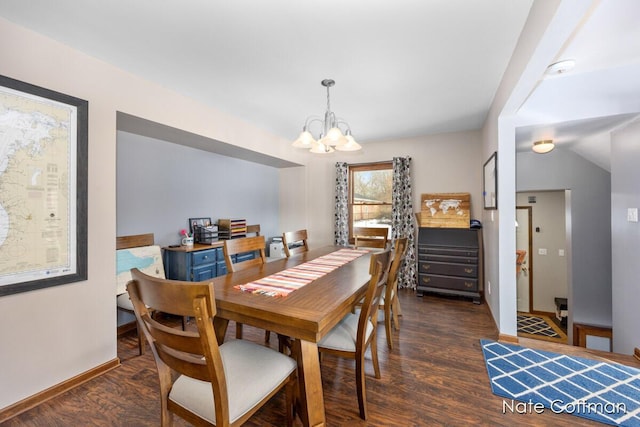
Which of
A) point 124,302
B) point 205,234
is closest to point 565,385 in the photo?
point 124,302

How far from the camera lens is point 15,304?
173cm

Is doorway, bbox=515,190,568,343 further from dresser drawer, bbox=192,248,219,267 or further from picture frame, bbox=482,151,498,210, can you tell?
dresser drawer, bbox=192,248,219,267

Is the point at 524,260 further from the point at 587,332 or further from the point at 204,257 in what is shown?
the point at 204,257

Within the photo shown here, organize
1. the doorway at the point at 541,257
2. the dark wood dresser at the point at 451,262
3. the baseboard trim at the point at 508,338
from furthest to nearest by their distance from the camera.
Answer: the doorway at the point at 541,257, the dark wood dresser at the point at 451,262, the baseboard trim at the point at 508,338

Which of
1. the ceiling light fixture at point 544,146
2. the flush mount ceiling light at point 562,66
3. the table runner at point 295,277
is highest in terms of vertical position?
the flush mount ceiling light at point 562,66

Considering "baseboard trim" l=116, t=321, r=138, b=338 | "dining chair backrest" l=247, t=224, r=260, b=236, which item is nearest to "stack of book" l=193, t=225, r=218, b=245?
"dining chair backrest" l=247, t=224, r=260, b=236

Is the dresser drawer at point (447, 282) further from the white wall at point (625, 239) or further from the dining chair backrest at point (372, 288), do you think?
the dining chair backrest at point (372, 288)

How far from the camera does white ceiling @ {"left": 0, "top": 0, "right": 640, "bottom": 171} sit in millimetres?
1654

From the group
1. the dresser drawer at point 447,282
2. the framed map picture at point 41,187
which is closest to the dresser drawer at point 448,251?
the dresser drawer at point 447,282

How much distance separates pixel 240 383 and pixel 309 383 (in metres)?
0.34

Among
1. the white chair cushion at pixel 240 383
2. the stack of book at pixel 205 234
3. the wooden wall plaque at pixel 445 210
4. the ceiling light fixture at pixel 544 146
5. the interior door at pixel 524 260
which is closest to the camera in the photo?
the white chair cushion at pixel 240 383

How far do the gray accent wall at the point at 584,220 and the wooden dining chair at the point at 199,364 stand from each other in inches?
174

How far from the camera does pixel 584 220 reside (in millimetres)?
4023

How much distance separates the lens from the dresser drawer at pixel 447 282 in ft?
12.2
